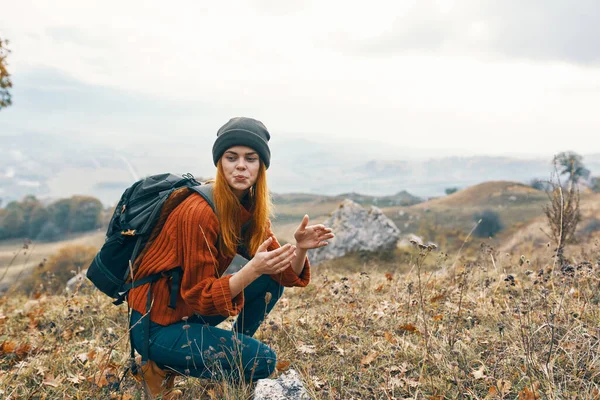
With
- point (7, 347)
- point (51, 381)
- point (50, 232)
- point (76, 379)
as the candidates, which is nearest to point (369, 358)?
point (76, 379)

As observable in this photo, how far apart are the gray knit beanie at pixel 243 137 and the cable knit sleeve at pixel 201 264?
44 centimetres

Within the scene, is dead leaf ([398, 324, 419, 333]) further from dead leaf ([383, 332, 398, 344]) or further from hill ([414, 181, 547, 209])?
hill ([414, 181, 547, 209])

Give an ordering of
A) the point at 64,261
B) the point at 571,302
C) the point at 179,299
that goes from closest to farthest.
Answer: the point at 179,299 < the point at 571,302 < the point at 64,261

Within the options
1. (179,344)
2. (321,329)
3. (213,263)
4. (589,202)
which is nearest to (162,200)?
(213,263)

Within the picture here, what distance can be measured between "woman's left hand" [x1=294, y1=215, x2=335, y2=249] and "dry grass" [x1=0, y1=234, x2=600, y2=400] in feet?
2.33

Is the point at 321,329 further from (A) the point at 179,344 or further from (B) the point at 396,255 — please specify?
(B) the point at 396,255

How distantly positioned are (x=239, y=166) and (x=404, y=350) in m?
2.08

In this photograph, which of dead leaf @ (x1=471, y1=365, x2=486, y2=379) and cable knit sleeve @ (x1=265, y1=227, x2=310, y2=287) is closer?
dead leaf @ (x1=471, y1=365, x2=486, y2=379)

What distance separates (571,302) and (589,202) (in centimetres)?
3403

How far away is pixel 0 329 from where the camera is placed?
470 cm

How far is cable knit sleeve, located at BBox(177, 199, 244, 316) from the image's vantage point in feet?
8.62

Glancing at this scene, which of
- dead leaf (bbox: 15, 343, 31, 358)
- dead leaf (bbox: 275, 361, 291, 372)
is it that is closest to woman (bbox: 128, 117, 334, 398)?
dead leaf (bbox: 275, 361, 291, 372)

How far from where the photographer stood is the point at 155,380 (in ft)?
9.86

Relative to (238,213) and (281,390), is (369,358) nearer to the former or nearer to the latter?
(281,390)
